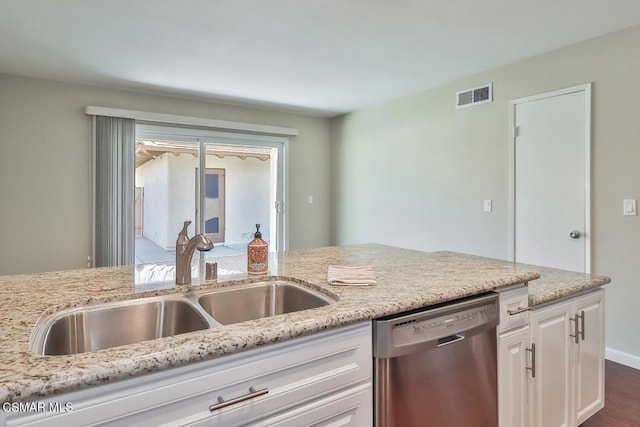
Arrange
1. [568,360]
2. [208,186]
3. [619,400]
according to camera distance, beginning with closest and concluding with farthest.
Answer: [568,360] < [619,400] < [208,186]

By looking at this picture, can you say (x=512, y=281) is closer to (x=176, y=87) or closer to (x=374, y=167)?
(x=374, y=167)

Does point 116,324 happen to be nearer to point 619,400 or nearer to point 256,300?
point 256,300

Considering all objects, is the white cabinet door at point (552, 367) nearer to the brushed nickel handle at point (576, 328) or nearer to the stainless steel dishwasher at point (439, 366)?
the brushed nickel handle at point (576, 328)

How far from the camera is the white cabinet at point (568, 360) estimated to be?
1588 millimetres

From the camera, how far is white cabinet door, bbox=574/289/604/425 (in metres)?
1.74

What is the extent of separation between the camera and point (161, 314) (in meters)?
1.30

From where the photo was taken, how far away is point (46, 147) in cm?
368

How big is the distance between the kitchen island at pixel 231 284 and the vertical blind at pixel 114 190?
2.64 m

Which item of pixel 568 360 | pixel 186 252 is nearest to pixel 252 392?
pixel 186 252

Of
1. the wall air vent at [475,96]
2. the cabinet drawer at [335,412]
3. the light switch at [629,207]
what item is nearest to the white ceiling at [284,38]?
the wall air vent at [475,96]

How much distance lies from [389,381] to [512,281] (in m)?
0.69

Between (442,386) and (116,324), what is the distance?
1155 mm

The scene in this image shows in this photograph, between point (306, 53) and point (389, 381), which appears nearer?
point (389, 381)

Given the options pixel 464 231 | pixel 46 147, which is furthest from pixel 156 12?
pixel 464 231
